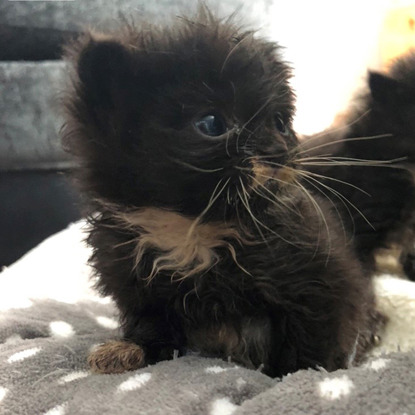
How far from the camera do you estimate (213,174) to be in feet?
2.94

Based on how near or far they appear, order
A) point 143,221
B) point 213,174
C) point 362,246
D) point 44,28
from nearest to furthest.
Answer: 1. point 213,174
2. point 143,221
3. point 362,246
4. point 44,28

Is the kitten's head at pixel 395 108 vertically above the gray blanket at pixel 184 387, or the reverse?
the kitten's head at pixel 395 108

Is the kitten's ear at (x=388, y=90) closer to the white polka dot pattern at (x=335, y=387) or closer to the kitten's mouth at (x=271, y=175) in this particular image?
the kitten's mouth at (x=271, y=175)

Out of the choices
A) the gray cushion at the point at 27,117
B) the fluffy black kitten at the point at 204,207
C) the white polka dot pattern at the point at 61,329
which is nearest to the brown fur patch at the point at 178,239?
the fluffy black kitten at the point at 204,207

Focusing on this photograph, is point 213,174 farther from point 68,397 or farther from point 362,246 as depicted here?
point 362,246

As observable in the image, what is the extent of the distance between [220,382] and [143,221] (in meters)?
0.29

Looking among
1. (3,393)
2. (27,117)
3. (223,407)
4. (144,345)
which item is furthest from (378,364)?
(27,117)

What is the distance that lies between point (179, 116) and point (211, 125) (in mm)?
51

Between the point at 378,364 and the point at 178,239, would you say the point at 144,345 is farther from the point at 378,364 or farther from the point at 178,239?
the point at 378,364

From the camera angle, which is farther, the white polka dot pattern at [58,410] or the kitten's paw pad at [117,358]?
the kitten's paw pad at [117,358]

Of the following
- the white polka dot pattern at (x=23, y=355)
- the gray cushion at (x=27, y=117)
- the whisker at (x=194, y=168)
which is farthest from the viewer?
the gray cushion at (x=27, y=117)

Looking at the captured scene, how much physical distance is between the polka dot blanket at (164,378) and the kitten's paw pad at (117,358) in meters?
0.03

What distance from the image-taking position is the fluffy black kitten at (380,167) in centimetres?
152

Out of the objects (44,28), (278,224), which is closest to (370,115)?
(278,224)
